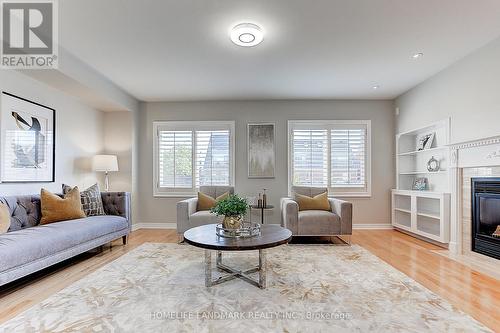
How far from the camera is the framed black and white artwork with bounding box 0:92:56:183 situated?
128 inches

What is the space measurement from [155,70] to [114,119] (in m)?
1.88

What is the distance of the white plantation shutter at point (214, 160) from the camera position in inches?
213

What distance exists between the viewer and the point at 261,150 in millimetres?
5367

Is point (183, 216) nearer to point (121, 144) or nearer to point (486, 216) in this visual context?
point (121, 144)

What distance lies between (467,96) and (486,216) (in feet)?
4.94

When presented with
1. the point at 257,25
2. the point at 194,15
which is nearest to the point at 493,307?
the point at 257,25

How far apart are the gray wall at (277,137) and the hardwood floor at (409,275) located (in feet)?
3.52

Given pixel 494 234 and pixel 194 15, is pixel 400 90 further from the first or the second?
pixel 194 15

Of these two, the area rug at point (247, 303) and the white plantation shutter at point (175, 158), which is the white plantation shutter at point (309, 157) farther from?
the area rug at point (247, 303)

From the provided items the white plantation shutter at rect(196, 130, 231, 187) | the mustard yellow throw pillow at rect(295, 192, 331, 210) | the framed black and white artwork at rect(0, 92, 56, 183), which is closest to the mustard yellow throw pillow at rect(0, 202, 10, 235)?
the framed black and white artwork at rect(0, 92, 56, 183)

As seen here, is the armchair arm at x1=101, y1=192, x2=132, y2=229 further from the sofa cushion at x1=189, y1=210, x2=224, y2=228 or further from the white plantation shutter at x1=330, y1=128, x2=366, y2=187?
the white plantation shutter at x1=330, y1=128, x2=366, y2=187

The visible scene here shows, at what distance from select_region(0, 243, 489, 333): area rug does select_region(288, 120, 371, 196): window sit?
2.36 meters

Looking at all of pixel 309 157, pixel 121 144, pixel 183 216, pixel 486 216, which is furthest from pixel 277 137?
pixel 486 216

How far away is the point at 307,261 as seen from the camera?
3.28 m
